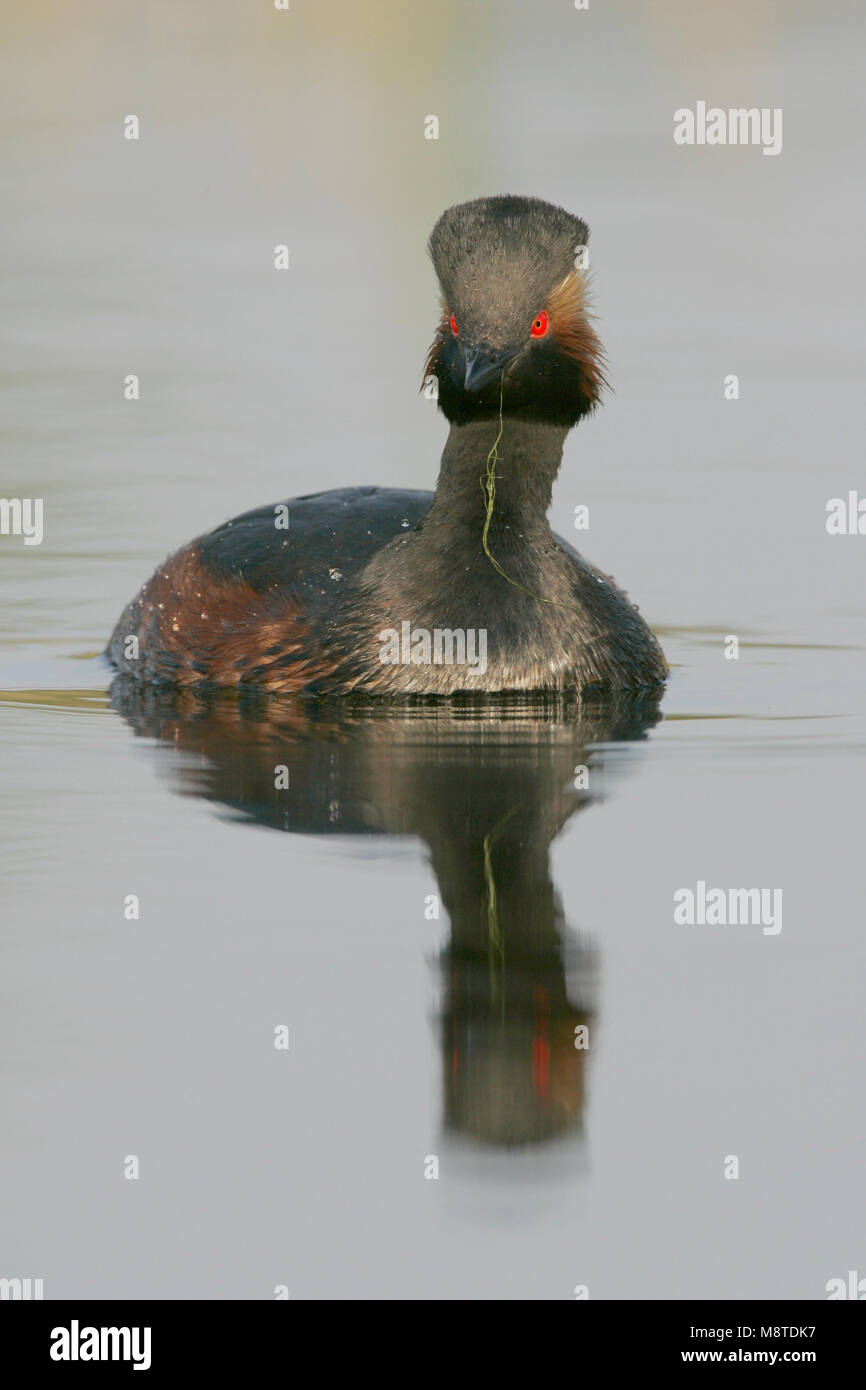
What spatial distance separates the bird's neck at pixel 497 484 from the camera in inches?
512

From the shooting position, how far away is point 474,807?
1089 cm

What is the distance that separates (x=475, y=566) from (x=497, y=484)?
461 millimetres

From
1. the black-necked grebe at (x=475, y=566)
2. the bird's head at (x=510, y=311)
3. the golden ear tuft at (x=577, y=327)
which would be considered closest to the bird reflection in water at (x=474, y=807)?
the black-necked grebe at (x=475, y=566)

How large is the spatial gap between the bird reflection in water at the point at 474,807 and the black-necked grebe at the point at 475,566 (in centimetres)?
19

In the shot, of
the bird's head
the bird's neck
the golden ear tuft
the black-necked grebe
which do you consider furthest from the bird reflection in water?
the golden ear tuft

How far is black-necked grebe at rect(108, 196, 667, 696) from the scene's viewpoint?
1255cm

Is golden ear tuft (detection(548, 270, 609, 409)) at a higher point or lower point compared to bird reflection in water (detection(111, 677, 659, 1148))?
higher

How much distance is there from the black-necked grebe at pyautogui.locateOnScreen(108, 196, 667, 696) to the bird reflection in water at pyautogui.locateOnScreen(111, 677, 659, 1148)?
0.19 m

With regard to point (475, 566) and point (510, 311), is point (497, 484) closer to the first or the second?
point (475, 566)

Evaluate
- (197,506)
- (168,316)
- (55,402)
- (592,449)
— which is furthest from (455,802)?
(168,316)

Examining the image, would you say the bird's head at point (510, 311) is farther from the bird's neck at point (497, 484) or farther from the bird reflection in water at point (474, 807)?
the bird reflection in water at point (474, 807)

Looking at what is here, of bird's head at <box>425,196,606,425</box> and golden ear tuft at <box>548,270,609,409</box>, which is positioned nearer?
bird's head at <box>425,196,606,425</box>

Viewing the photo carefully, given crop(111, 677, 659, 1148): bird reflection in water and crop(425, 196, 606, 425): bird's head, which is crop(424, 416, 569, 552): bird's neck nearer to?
crop(425, 196, 606, 425): bird's head

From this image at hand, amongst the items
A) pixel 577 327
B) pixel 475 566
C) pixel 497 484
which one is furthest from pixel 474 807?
pixel 577 327
